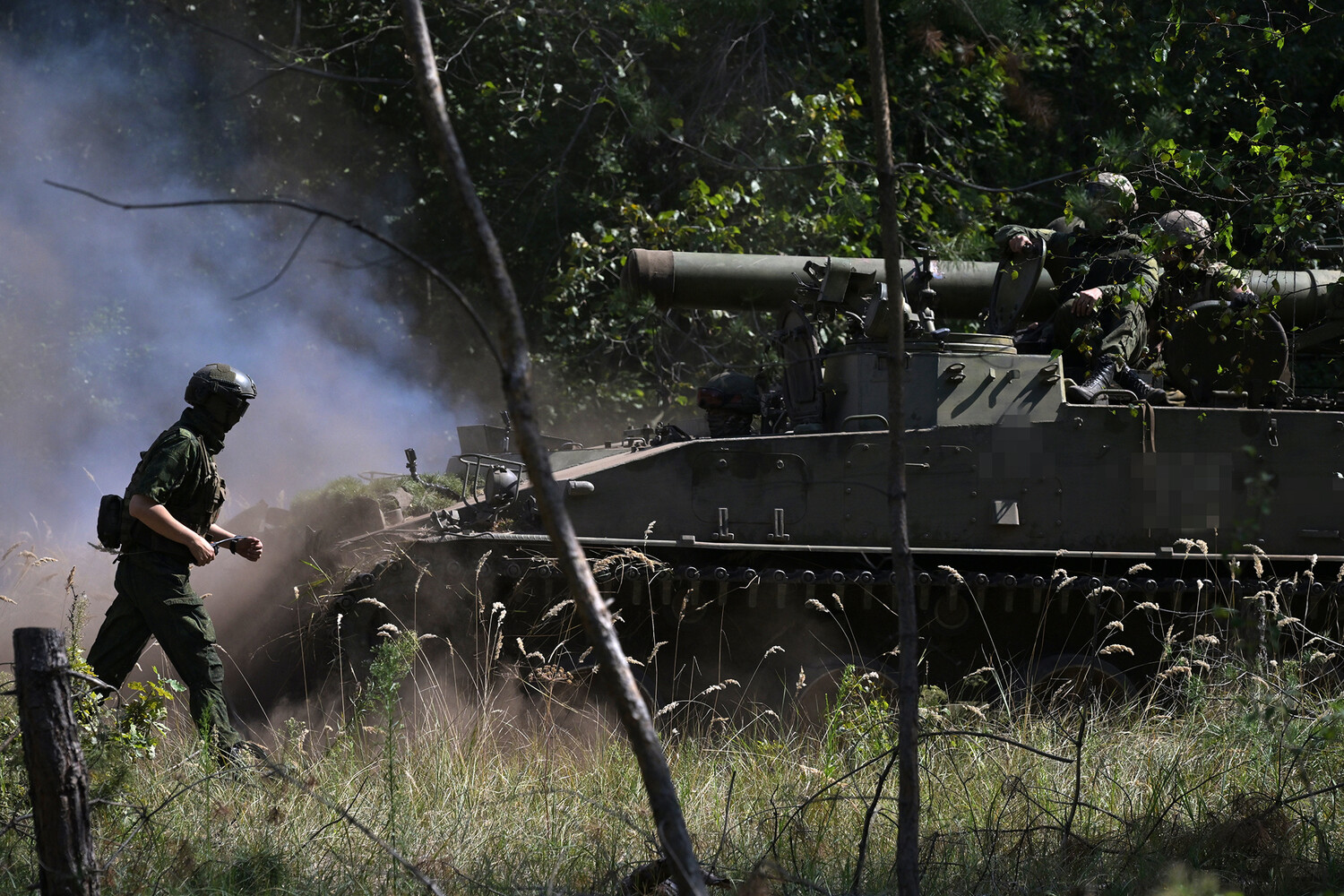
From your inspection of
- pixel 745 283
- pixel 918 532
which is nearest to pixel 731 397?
pixel 745 283

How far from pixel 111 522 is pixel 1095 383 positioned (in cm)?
493

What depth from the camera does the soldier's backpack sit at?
5.43 meters

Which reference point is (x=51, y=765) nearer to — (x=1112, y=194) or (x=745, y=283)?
(x=1112, y=194)

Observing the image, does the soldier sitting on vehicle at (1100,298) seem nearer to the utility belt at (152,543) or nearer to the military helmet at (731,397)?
the military helmet at (731,397)

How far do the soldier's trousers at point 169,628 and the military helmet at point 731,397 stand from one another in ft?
11.1

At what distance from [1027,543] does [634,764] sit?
2.55 m

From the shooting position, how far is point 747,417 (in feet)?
25.8

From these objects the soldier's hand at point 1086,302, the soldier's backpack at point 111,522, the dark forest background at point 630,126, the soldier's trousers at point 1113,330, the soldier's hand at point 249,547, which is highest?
the dark forest background at point 630,126

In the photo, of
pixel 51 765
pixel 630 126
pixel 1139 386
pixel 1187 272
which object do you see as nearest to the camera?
pixel 51 765

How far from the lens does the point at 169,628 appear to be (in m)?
5.29

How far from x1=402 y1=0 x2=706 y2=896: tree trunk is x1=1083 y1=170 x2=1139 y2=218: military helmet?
3597 mm

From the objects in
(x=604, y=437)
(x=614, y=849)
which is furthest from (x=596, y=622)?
(x=604, y=437)

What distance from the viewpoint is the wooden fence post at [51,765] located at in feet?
10.6

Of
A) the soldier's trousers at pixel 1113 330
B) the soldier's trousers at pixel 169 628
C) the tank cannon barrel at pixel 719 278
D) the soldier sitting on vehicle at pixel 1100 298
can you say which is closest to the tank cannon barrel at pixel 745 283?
the tank cannon barrel at pixel 719 278
